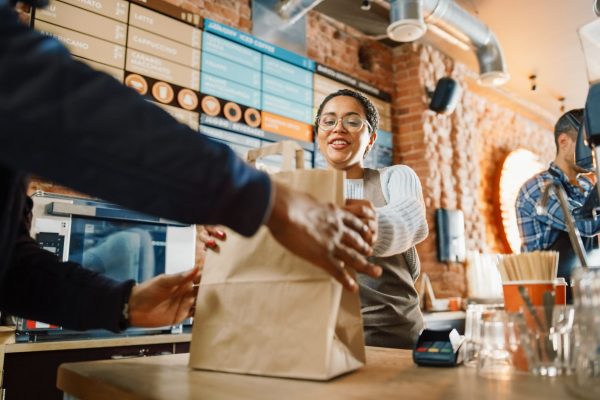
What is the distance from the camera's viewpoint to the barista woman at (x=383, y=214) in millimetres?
1244

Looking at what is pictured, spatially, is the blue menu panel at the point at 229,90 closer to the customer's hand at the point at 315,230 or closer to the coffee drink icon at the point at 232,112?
the coffee drink icon at the point at 232,112

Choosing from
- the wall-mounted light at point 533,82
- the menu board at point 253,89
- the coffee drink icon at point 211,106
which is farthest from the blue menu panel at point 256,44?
the wall-mounted light at point 533,82

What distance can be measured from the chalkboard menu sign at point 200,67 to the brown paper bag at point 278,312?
200 centimetres

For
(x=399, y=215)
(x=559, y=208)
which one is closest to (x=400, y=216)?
(x=399, y=215)

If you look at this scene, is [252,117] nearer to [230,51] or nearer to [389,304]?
[230,51]

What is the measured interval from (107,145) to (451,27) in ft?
11.1

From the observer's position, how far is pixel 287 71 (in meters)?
3.48

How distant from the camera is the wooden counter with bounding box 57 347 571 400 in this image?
2.33 feet

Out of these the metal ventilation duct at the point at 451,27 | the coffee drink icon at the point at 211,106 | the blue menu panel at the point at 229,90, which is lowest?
the coffee drink icon at the point at 211,106

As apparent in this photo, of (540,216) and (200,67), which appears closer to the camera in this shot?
(540,216)

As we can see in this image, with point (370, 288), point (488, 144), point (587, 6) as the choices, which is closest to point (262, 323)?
point (370, 288)

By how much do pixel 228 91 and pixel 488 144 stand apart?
11.4 feet

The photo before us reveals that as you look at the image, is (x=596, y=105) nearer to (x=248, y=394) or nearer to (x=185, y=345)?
(x=248, y=394)

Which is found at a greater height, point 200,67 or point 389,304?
point 200,67
